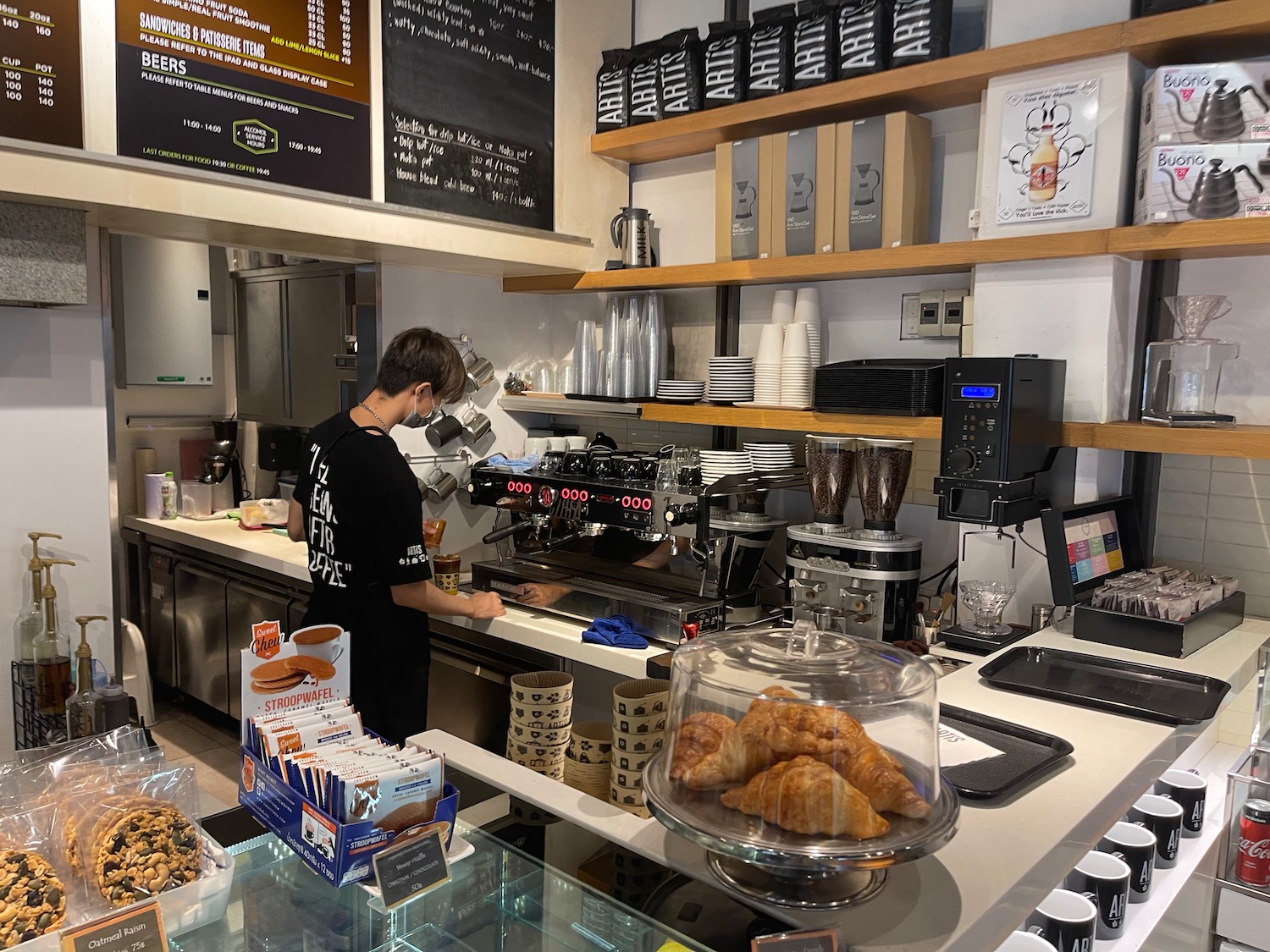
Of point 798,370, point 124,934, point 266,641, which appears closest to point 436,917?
point 124,934

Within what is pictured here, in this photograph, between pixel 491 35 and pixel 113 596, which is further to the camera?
pixel 491 35

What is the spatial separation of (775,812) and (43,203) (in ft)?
7.76

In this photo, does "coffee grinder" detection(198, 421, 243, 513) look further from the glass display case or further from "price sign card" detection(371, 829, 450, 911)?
"price sign card" detection(371, 829, 450, 911)

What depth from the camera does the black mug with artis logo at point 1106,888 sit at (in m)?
1.73

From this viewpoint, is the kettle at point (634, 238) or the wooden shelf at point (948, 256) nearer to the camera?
the wooden shelf at point (948, 256)

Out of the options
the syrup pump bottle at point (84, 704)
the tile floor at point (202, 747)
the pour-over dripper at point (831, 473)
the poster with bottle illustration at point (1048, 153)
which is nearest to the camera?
the poster with bottle illustration at point (1048, 153)

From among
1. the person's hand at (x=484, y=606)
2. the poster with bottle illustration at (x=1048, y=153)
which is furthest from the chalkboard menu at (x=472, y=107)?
the poster with bottle illustration at (x=1048, y=153)

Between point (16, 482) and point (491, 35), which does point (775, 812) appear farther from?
point (491, 35)

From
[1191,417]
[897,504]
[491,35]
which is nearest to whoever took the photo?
[1191,417]

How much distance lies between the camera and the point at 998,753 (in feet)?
5.12

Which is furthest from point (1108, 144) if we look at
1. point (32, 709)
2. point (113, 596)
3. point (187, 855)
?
point (32, 709)

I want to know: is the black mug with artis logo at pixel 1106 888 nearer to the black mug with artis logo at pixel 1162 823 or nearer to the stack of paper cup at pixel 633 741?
the black mug with artis logo at pixel 1162 823

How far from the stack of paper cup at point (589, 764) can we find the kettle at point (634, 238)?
90.9 inches

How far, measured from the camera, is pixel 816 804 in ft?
3.33
